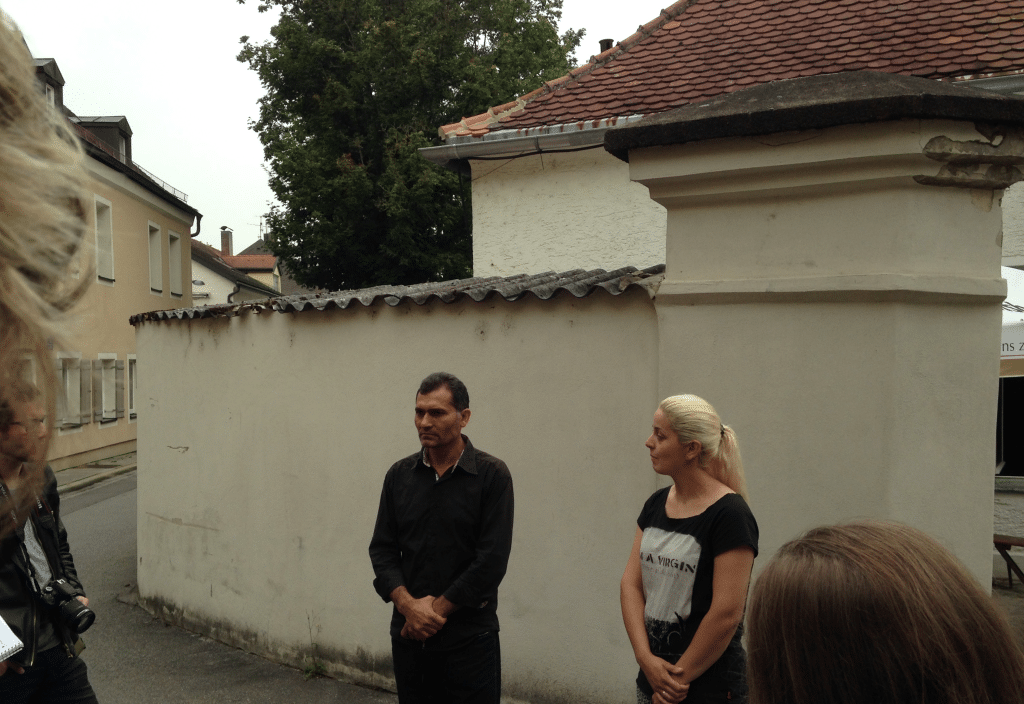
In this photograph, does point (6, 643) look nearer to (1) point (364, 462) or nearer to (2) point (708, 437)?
(2) point (708, 437)

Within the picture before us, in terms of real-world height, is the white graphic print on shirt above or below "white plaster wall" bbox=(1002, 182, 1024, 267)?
below

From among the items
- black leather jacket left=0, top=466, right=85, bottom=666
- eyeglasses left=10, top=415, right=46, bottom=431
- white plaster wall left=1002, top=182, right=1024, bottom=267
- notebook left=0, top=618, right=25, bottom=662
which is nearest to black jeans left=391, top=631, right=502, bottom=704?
black leather jacket left=0, top=466, right=85, bottom=666

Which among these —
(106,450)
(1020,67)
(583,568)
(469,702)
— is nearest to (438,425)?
(469,702)

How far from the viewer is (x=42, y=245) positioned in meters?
0.80

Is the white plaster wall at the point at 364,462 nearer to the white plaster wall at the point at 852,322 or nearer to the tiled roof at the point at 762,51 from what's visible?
the white plaster wall at the point at 852,322

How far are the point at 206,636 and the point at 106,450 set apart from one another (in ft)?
53.9

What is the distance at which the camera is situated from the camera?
129 inches

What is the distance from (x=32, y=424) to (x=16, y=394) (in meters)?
0.04

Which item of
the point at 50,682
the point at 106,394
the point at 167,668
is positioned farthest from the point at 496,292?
the point at 106,394

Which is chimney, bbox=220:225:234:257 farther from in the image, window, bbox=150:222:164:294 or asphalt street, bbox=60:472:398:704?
asphalt street, bbox=60:472:398:704

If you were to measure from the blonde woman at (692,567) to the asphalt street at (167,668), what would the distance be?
297 centimetres

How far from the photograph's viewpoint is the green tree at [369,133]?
67.6 ft

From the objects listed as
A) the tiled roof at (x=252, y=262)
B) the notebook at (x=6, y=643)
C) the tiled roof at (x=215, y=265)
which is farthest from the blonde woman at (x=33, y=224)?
the tiled roof at (x=252, y=262)

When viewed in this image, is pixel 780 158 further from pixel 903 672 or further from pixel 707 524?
pixel 903 672
